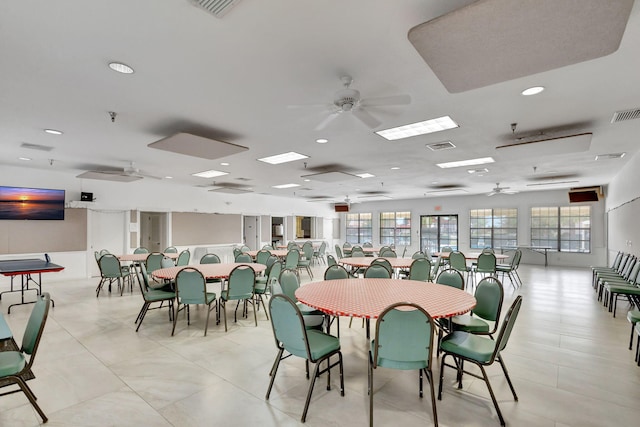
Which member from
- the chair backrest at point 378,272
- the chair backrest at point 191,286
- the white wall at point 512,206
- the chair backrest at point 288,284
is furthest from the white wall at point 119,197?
A: the chair backrest at point 378,272

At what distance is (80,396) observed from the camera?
8.32ft

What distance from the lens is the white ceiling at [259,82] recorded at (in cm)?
194

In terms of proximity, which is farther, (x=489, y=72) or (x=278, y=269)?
(x=278, y=269)

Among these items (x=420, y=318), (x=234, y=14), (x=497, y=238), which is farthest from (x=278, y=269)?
(x=497, y=238)

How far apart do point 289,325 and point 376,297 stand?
Answer: 0.97 metres

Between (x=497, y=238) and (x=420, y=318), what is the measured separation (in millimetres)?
12134

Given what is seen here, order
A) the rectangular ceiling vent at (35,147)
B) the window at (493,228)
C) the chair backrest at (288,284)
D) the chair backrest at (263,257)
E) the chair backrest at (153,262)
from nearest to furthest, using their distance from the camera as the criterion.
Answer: the chair backrest at (288,284) < the rectangular ceiling vent at (35,147) < the chair backrest at (153,262) < the chair backrest at (263,257) < the window at (493,228)

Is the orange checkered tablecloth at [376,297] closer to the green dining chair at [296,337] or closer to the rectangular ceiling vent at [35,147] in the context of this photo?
the green dining chair at [296,337]

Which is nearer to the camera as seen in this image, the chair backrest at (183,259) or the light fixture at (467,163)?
the light fixture at (467,163)

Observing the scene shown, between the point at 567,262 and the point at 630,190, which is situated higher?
the point at 630,190

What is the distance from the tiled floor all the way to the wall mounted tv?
13.3 feet

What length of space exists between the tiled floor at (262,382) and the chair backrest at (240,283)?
0.48m

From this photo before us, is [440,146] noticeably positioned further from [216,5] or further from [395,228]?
[395,228]

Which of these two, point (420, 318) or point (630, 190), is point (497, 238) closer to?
point (630, 190)
